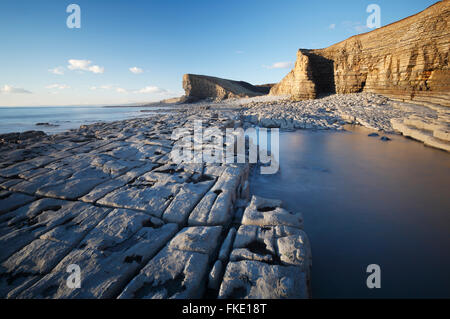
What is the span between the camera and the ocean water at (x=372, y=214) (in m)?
1.64

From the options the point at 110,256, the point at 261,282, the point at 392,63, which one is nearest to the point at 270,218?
the point at 261,282

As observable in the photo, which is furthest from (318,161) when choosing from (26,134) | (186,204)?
(26,134)

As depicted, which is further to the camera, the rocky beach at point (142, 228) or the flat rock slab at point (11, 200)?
the flat rock slab at point (11, 200)

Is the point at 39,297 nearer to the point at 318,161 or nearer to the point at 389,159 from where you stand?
the point at 318,161

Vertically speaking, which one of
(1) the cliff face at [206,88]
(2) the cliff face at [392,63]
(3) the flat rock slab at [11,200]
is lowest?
(3) the flat rock slab at [11,200]

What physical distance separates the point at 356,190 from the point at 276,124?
701cm

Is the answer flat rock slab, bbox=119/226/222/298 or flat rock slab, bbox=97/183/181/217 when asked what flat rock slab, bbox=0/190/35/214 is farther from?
flat rock slab, bbox=119/226/222/298

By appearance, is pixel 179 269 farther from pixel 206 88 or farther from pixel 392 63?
pixel 206 88

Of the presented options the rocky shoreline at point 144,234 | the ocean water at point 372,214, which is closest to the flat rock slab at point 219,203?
the rocky shoreline at point 144,234

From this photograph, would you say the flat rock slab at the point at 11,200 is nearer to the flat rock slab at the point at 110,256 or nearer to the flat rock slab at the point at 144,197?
the flat rock slab at the point at 144,197

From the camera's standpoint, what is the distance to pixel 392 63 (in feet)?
44.5

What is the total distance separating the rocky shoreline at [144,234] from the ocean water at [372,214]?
0.50 m

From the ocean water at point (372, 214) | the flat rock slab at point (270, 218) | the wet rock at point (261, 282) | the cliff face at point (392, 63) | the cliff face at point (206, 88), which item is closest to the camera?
the wet rock at point (261, 282)

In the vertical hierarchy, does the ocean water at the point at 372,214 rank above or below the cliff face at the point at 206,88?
below
